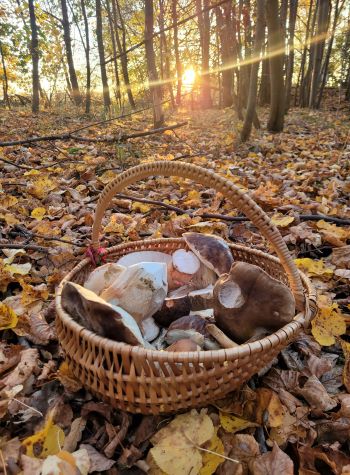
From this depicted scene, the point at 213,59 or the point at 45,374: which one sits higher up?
the point at 213,59

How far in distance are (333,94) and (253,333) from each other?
22.0m

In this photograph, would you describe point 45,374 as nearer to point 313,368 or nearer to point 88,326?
point 88,326

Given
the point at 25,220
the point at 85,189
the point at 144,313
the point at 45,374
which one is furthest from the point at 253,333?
the point at 85,189

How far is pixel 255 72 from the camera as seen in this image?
19.6 feet

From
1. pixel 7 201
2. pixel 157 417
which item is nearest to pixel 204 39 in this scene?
pixel 7 201

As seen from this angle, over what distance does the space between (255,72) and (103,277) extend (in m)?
5.57

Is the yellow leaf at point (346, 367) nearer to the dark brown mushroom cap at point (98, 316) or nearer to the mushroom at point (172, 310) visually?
the mushroom at point (172, 310)

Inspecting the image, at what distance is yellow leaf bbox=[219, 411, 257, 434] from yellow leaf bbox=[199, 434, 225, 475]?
0.06 metres

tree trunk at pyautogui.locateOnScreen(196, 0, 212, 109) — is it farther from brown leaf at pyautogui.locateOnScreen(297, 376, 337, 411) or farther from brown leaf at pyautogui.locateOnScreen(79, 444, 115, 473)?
brown leaf at pyautogui.locateOnScreen(79, 444, 115, 473)

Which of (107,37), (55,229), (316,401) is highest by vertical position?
(107,37)

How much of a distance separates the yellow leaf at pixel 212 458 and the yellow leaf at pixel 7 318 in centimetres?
97

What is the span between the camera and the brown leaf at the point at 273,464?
1.06m

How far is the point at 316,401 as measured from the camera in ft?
4.28

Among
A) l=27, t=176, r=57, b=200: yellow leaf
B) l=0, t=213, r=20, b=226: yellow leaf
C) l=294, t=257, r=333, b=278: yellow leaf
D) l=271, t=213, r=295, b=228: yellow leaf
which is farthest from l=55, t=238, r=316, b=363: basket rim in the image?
l=27, t=176, r=57, b=200: yellow leaf
